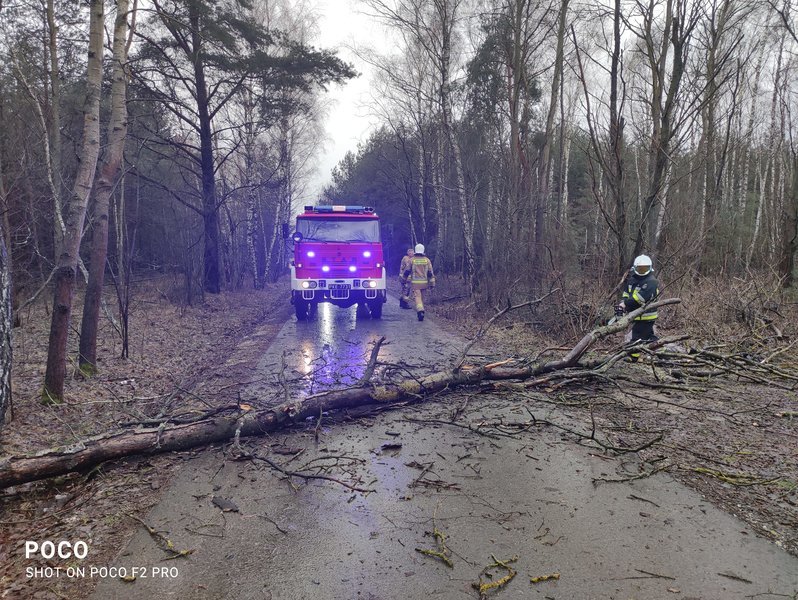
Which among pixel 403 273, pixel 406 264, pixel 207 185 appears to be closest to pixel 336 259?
pixel 406 264

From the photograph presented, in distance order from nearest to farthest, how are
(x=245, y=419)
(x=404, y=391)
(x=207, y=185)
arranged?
(x=245, y=419) → (x=404, y=391) → (x=207, y=185)

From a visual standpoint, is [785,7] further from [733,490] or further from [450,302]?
[733,490]

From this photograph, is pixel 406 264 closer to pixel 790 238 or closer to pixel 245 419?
pixel 245 419

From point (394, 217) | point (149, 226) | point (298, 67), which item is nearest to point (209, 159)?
point (298, 67)

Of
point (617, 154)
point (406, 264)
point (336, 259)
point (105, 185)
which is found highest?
point (617, 154)

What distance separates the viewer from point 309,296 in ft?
40.4

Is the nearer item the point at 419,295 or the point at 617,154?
the point at 617,154

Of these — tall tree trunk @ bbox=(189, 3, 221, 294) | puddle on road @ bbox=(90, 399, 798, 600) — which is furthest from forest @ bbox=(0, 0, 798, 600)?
tall tree trunk @ bbox=(189, 3, 221, 294)

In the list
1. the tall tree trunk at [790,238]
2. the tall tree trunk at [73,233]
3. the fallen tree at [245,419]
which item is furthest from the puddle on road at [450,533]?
the tall tree trunk at [790,238]

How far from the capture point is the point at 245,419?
4.59m

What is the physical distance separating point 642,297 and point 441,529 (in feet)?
18.8

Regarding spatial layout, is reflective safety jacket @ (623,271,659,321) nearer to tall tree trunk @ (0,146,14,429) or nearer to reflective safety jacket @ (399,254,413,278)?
reflective safety jacket @ (399,254,413,278)

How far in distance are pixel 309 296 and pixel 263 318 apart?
2651 millimetres

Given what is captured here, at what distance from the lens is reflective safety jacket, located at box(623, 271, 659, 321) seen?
7.26 m
